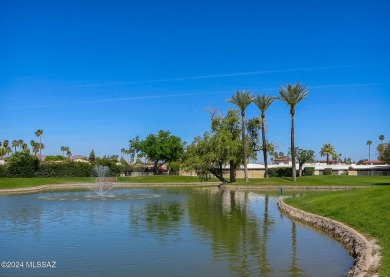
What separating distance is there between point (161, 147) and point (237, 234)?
9619 centimetres

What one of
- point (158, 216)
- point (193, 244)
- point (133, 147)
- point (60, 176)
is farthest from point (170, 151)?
point (193, 244)

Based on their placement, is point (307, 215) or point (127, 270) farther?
point (307, 215)

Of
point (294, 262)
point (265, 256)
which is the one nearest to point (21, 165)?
point (265, 256)

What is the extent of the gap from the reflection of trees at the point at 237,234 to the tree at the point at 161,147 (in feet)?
274

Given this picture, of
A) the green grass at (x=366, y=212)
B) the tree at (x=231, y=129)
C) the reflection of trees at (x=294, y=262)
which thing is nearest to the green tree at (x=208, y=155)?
the tree at (x=231, y=129)

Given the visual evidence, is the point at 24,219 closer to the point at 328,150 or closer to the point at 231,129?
the point at 231,129

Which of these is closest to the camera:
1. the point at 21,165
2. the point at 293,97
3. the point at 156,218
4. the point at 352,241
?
the point at 352,241

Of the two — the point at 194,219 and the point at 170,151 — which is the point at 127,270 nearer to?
the point at 194,219

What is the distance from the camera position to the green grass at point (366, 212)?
15336mm

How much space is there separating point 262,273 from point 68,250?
7844 mm

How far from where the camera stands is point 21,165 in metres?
83.3

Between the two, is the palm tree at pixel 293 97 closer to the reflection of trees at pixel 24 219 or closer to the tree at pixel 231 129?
the tree at pixel 231 129

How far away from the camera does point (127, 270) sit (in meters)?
13.6

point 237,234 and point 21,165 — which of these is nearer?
point 237,234
